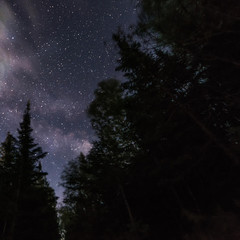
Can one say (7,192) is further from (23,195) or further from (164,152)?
(164,152)

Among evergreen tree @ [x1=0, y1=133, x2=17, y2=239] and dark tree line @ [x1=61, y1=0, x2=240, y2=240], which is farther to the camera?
evergreen tree @ [x1=0, y1=133, x2=17, y2=239]

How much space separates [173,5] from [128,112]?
7533 mm

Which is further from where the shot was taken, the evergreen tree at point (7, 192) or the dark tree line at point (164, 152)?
the evergreen tree at point (7, 192)

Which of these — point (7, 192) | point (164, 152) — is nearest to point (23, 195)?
point (7, 192)

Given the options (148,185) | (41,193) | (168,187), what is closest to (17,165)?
(41,193)

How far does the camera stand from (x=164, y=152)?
12.5 meters

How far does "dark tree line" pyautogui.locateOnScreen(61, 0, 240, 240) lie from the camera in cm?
786

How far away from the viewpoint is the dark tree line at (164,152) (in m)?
7.86

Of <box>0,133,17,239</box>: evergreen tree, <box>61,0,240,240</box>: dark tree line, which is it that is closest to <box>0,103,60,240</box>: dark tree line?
<box>0,133,17,239</box>: evergreen tree

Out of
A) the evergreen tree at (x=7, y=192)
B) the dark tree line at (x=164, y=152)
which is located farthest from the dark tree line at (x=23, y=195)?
the dark tree line at (x=164, y=152)

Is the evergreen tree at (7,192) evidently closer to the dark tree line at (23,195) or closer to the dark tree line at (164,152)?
the dark tree line at (23,195)

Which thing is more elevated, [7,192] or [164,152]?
[7,192]

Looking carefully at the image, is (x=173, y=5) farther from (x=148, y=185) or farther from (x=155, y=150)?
(x=148, y=185)

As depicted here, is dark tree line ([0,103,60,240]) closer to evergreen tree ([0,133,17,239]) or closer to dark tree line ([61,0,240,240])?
evergreen tree ([0,133,17,239])
